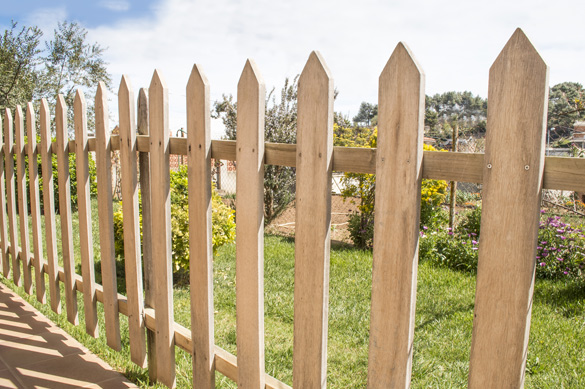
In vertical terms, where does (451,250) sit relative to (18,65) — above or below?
below

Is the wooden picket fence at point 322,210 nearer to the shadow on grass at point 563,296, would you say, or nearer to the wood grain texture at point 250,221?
the wood grain texture at point 250,221

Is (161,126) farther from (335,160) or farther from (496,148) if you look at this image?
(496,148)

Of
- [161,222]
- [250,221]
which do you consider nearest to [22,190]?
[161,222]

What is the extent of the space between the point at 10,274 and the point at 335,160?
4302 mm

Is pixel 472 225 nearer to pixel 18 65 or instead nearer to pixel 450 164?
pixel 450 164

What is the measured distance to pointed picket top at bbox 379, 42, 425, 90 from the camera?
48.1 inches

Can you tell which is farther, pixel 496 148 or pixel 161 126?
pixel 161 126

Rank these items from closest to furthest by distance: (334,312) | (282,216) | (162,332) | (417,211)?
(417,211) → (162,332) → (334,312) → (282,216)

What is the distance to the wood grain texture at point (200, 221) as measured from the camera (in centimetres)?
187

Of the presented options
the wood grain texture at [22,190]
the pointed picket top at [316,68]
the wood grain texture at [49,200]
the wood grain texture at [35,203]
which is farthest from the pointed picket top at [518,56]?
the wood grain texture at [22,190]

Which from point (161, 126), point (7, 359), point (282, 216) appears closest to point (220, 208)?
point (7, 359)

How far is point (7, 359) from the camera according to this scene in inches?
107

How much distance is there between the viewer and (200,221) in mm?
1931

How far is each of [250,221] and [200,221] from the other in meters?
0.32
